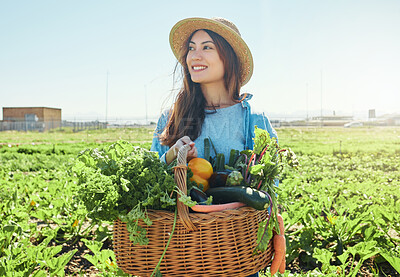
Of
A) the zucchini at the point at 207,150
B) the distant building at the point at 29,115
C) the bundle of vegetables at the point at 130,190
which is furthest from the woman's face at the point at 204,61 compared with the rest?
the distant building at the point at 29,115

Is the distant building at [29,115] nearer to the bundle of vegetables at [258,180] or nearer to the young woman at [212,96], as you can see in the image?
the young woman at [212,96]

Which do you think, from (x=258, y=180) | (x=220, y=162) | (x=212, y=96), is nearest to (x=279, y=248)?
(x=258, y=180)

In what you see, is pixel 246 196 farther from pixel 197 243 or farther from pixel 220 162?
pixel 220 162

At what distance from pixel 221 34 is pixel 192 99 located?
44cm

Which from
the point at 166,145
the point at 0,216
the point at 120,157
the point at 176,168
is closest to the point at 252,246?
the point at 176,168

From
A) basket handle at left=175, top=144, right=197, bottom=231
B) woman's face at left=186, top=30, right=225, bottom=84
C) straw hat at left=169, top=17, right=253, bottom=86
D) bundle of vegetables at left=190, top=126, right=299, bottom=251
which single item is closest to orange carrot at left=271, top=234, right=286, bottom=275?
bundle of vegetables at left=190, top=126, right=299, bottom=251

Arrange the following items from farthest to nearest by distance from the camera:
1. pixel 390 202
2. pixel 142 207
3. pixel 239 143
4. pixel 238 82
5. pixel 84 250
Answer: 1. pixel 390 202
2. pixel 84 250
3. pixel 238 82
4. pixel 239 143
5. pixel 142 207

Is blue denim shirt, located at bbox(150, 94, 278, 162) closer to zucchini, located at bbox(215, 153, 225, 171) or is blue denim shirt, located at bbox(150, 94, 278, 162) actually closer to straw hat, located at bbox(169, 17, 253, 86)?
straw hat, located at bbox(169, 17, 253, 86)

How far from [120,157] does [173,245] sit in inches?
18.7

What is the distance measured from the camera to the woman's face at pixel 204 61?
2057 millimetres

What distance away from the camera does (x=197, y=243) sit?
1344mm

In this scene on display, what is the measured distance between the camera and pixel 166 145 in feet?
6.97

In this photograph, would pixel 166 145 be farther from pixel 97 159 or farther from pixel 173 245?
pixel 173 245

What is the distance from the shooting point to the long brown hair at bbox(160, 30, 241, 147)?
2.11 metres
